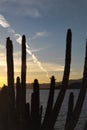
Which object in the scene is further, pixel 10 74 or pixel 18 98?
pixel 18 98

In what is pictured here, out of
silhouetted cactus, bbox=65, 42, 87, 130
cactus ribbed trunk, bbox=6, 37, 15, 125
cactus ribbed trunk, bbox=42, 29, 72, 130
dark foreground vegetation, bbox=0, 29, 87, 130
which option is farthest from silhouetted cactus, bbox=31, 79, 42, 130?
silhouetted cactus, bbox=65, 42, 87, 130

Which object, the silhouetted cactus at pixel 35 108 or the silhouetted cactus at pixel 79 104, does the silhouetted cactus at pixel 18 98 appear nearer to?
the silhouetted cactus at pixel 35 108

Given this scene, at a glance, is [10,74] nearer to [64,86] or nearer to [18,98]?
[18,98]

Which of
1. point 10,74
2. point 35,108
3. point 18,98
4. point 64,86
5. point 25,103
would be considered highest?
point 10,74

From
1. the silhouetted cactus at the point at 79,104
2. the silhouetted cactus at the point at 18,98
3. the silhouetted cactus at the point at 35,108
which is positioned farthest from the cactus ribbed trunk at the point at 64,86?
the silhouetted cactus at the point at 18,98

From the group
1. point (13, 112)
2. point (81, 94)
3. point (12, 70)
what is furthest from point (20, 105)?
point (81, 94)

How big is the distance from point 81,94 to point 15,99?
7.42ft

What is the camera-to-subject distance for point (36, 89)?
12617 mm

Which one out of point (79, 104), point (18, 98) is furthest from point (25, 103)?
point (79, 104)

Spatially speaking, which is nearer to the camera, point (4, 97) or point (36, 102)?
point (36, 102)

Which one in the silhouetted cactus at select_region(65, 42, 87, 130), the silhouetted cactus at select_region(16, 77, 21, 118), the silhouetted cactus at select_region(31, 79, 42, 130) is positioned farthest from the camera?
the silhouetted cactus at select_region(65, 42, 87, 130)

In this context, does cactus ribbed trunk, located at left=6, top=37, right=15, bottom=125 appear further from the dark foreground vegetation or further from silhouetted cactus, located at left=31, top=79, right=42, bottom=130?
silhouetted cactus, located at left=31, top=79, right=42, bottom=130

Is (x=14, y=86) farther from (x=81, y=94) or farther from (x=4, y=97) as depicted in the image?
(x=81, y=94)

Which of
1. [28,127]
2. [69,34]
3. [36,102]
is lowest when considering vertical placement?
[28,127]
